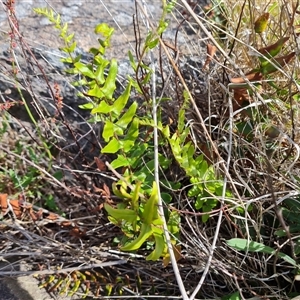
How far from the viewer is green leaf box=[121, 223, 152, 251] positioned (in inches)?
40.3

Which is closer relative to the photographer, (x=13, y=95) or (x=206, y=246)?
(x=206, y=246)

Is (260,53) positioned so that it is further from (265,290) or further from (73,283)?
(73,283)

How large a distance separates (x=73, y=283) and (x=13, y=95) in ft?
2.21

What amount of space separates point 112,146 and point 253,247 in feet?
1.23

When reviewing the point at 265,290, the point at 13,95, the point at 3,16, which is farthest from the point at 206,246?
the point at 3,16

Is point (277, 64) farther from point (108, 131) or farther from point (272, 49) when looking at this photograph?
point (108, 131)

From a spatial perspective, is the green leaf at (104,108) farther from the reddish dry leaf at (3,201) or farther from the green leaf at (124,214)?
the reddish dry leaf at (3,201)

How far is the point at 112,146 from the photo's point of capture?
3.83 feet

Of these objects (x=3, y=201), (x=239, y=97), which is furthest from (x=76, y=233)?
(x=239, y=97)

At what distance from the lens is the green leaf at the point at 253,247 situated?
43.8 inches

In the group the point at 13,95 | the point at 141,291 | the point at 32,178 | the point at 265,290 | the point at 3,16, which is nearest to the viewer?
the point at 265,290

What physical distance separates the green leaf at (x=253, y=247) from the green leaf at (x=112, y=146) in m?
0.32

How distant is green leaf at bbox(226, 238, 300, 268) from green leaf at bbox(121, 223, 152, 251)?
0.62 feet

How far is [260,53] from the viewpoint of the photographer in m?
1.21
